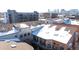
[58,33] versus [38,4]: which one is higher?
[38,4]

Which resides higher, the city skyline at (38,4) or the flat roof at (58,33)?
the city skyline at (38,4)

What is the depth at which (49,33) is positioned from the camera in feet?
9.18

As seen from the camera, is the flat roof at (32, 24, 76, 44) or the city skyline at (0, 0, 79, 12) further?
the flat roof at (32, 24, 76, 44)

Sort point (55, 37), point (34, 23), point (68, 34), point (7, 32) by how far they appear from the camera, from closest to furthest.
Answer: point (7, 32), point (68, 34), point (55, 37), point (34, 23)

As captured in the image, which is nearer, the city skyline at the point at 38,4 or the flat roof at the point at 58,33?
the city skyline at the point at 38,4

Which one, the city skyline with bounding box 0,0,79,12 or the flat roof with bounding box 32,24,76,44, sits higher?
the city skyline with bounding box 0,0,79,12

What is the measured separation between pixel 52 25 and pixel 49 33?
21 centimetres

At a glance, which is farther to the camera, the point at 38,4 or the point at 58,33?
the point at 58,33

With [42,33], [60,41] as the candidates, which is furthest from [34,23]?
[60,41]
